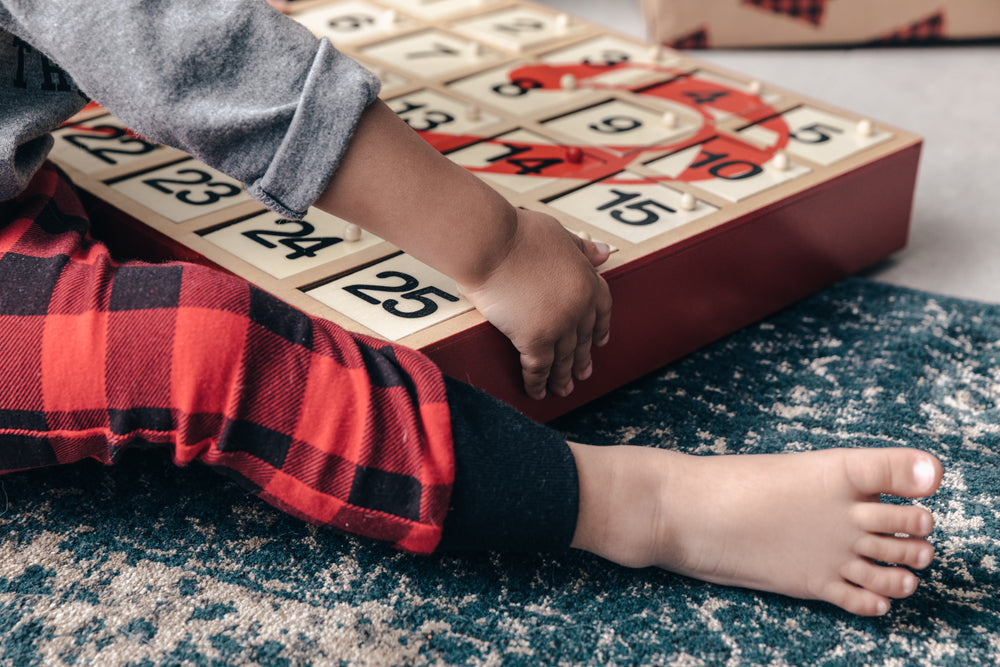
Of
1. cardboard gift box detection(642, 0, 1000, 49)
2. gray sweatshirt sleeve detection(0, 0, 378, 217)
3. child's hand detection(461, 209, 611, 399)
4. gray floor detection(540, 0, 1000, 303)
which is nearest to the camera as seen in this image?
gray sweatshirt sleeve detection(0, 0, 378, 217)

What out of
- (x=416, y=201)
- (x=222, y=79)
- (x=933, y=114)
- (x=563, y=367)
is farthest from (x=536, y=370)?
(x=933, y=114)

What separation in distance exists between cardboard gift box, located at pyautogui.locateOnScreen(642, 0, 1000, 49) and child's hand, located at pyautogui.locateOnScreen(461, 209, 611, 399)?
911 millimetres

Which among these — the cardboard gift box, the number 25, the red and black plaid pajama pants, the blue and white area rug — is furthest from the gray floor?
the red and black plaid pajama pants

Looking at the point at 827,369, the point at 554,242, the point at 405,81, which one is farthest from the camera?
the point at 405,81

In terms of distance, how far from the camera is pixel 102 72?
1.73ft

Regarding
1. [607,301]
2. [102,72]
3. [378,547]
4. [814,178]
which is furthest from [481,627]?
[814,178]

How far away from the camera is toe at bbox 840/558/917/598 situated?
550 millimetres

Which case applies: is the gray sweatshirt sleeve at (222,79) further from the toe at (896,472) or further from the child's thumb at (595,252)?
the toe at (896,472)

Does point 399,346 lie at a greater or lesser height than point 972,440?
greater

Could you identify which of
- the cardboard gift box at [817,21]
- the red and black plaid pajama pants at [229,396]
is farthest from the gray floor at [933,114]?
the red and black plaid pajama pants at [229,396]

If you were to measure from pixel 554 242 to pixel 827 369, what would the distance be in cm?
29

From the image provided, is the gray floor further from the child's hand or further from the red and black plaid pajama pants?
the red and black plaid pajama pants

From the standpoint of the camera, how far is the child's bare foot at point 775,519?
21.8 inches

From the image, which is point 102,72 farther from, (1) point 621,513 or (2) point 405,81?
(2) point 405,81
